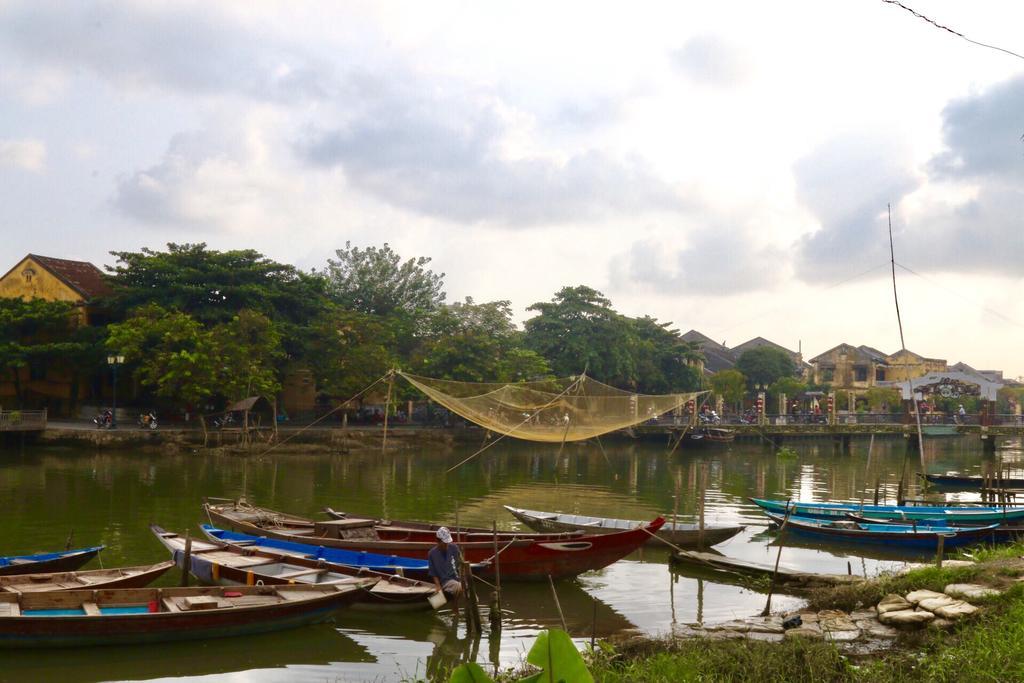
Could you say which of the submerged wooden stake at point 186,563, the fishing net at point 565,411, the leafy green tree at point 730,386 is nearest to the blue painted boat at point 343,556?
the submerged wooden stake at point 186,563

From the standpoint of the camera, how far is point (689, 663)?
6.73 meters

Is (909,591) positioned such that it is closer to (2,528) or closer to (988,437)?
(2,528)

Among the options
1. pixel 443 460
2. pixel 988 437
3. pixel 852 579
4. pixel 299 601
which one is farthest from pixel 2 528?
pixel 988 437

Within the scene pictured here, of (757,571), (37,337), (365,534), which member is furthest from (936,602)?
(37,337)

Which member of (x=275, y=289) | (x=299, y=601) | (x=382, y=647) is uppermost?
(x=275, y=289)

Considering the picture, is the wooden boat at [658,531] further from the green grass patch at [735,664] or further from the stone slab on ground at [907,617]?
the green grass patch at [735,664]

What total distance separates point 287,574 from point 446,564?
2.02 m

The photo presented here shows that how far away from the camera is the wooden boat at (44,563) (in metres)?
10.3

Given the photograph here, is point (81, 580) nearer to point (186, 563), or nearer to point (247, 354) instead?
point (186, 563)

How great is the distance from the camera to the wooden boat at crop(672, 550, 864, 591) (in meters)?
11.5

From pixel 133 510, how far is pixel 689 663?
14.9 m

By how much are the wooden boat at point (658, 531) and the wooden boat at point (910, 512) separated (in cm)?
204

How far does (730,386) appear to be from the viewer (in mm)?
51625

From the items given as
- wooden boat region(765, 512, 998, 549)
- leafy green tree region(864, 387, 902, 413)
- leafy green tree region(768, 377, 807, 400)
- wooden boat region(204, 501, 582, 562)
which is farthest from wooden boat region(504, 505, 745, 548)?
leafy green tree region(864, 387, 902, 413)
